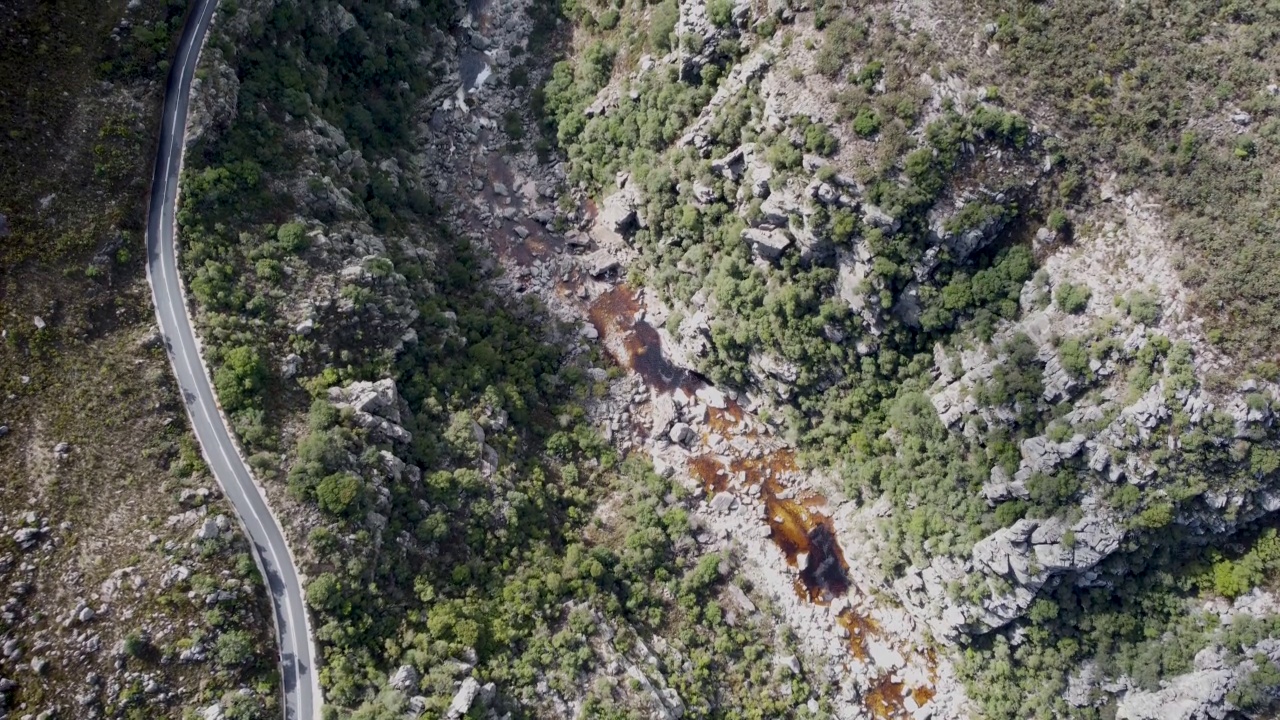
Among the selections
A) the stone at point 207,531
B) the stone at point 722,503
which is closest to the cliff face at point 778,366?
the stone at point 722,503

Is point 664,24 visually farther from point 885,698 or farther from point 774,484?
point 885,698

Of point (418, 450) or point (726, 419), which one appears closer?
point (418, 450)

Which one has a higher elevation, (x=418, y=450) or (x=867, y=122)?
(x=867, y=122)

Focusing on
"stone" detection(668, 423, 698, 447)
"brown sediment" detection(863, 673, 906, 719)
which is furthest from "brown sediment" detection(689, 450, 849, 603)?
"brown sediment" detection(863, 673, 906, 719)

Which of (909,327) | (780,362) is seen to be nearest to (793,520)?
(780,362)

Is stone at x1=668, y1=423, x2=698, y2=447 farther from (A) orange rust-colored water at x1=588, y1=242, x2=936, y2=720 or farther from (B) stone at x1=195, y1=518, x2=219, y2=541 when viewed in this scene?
(B) stone at x1=195, y1=518, x2=219, y2=541

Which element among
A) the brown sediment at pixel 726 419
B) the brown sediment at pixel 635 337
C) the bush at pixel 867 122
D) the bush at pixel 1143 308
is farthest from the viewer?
the brown sediment at pixel 635 337

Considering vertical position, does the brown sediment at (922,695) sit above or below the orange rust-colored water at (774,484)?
below

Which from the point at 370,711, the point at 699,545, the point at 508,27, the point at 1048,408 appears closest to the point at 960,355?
the point at 1048,408

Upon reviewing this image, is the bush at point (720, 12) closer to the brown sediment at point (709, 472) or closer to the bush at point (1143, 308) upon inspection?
the brown sediment at point (709, 472)
